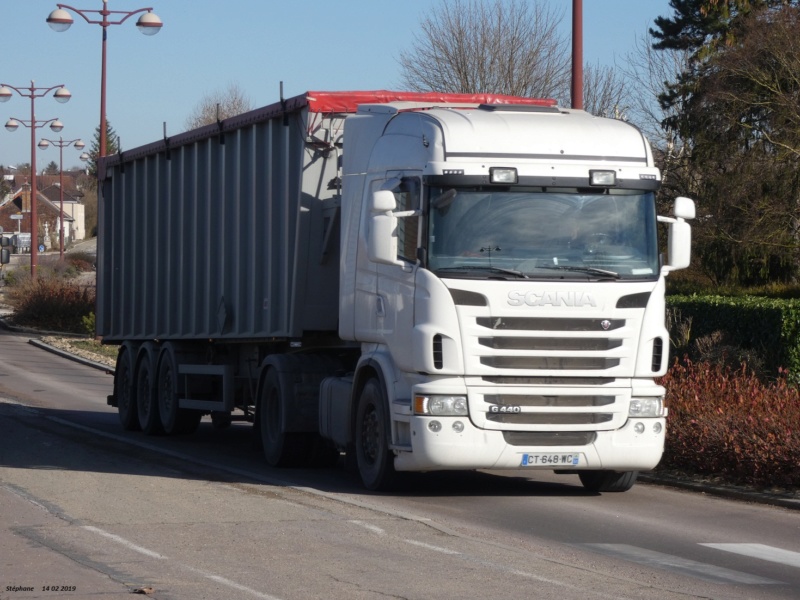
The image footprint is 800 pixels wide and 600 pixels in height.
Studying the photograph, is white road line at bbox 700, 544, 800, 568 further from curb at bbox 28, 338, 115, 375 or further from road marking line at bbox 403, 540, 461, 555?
curb at bbox 28, 338, 115, 375

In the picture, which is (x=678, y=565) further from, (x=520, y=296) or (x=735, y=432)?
(x=735, y=432)

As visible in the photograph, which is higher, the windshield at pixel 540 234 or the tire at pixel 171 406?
the windshield at pixel 540 234

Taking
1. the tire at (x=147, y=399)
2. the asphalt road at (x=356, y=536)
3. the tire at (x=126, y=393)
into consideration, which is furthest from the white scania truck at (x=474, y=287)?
the tire at (x=126, y=393)

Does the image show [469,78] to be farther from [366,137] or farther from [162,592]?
[162,592]

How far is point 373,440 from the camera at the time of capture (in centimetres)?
1174

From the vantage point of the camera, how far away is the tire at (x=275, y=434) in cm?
1355

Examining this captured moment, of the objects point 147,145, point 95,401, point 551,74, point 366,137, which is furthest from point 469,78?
point 366,137

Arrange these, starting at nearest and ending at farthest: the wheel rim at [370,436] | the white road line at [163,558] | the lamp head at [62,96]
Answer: the white road line at [163,558] < the wheel rim at [370,436] < the lamp head at [62,96]

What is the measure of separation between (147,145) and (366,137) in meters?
7.31

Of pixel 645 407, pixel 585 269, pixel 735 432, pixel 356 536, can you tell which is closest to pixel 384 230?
pixel 585 269

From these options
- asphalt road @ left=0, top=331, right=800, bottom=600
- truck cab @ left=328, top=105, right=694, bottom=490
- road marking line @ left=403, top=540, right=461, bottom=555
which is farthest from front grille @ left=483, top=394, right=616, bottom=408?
road marking line @ left=403, top=540, right=461, bottom=555

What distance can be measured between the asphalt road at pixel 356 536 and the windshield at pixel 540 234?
199 centimetres

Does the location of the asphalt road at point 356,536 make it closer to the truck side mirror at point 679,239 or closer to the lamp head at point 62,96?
the truck side mirror at point 679,239

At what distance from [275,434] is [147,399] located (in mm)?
5106
